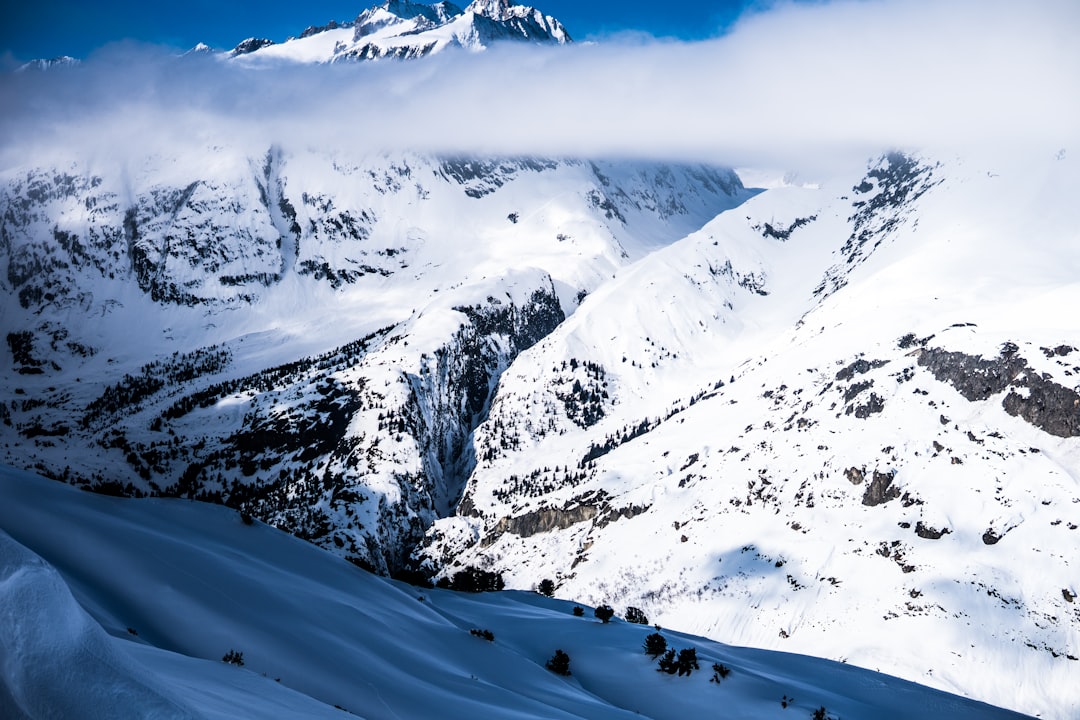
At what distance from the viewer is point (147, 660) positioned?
7.46 m

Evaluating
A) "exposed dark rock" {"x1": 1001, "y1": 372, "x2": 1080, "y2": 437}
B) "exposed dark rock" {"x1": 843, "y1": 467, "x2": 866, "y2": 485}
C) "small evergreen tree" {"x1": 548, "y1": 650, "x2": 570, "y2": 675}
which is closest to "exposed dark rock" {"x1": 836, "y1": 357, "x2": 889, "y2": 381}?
"exposed dark rock" {"x1": 1001, "y1": 372, "x2": 1080, "y2": 437}

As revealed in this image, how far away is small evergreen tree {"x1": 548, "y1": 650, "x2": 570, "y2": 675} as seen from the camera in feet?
53.3

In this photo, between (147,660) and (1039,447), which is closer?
(147,660)

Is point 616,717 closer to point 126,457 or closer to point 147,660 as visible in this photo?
point 147,660

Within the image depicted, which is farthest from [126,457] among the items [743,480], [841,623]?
[841,623]

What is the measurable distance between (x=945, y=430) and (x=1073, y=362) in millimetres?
20962

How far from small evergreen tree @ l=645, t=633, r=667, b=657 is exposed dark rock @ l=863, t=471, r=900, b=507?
289 feet

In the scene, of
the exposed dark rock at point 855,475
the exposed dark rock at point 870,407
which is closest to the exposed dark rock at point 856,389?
the exposed dark rock at point 870,407

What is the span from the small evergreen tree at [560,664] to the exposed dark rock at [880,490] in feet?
296

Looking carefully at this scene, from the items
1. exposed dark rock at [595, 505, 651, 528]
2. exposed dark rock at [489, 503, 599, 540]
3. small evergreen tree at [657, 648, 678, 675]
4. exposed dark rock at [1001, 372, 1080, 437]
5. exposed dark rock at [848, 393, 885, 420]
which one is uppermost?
exposed dark rock at [1001, 372, 1080, 437]

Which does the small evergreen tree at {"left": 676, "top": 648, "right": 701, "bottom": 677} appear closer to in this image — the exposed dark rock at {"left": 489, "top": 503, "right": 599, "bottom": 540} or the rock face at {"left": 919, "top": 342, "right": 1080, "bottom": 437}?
the rock face at {"left": 919, "top": 342, "right": 1080, "bottom": 437}

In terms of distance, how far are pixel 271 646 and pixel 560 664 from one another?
808 centimetres

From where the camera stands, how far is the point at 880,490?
306ft

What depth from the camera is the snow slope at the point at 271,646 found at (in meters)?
4.04
